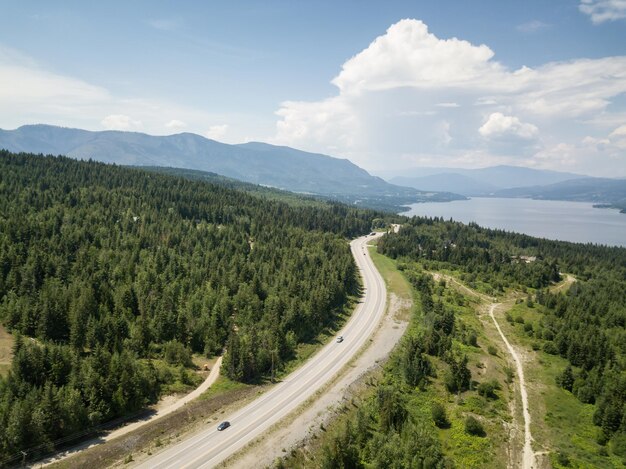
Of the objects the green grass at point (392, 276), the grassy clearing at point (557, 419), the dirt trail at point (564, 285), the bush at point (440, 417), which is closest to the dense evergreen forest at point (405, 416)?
the bush at point (440, 417)

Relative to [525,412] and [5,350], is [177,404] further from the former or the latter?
[525,412]

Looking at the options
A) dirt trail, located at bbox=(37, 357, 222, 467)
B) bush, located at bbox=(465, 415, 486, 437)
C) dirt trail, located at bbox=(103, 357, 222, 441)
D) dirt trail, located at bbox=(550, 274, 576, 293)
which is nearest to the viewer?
dirt trail, located at bbox=(37, 357, 222, 467)

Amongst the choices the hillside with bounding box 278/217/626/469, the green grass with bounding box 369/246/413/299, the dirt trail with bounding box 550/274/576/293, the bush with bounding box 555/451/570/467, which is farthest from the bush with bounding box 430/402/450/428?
the dirt trail with bounding box 550/274/576/293

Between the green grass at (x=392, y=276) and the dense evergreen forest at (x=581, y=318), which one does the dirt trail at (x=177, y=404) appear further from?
the green grass at (x=392, y=276)

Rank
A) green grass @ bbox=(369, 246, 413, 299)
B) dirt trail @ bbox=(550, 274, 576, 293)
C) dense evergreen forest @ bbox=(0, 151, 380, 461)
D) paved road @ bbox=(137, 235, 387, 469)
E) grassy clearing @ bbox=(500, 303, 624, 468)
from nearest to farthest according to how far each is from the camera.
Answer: paved road @ bbox=(137, 235, 387, 469) < grassy clearing @ bbox=(500, 303, 624, 468) < dense evergreen forest @ bbox=(0, 151, 380, 461) < green grass @ bbox=(369, 246, 413, 299) < dirt trail @ bbox=(550, 274, 576, 293)

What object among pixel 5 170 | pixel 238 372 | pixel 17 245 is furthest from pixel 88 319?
pixel 5 170

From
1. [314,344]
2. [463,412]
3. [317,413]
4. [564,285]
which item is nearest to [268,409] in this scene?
[317,413]

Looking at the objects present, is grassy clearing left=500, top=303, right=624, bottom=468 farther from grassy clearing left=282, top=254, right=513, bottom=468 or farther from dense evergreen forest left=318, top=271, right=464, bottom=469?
dense evergreen forest left=318, top=271, right=464, bottom=469
